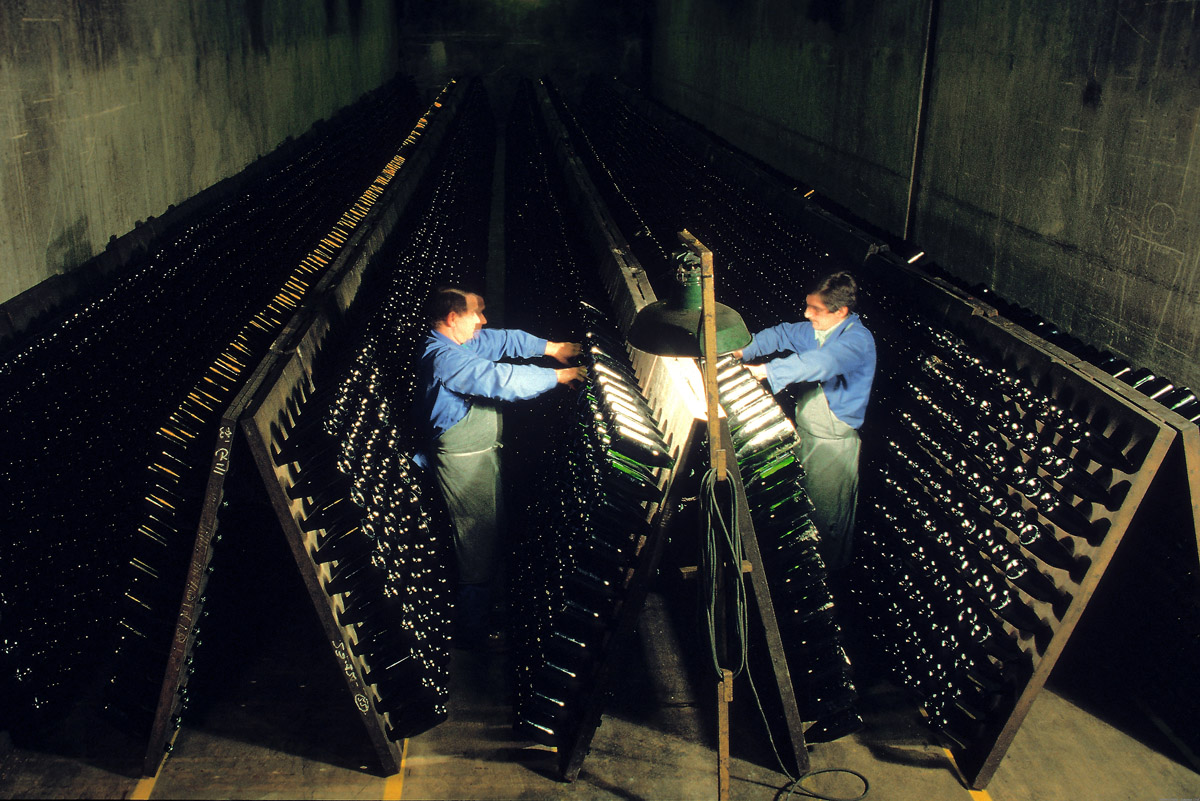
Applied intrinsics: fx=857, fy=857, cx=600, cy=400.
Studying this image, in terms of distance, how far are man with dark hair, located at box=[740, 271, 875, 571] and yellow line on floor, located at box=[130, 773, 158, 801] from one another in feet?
9.71

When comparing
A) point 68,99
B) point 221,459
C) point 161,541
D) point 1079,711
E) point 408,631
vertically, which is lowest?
point 1079,711

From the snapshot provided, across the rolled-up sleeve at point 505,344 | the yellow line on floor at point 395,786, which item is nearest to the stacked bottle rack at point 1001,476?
the rolled-up sleeve at point 505,344

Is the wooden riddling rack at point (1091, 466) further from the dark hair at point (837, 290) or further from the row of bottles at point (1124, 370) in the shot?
the dark hair at point (837, 290)

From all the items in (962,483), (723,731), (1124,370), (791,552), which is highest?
(1124,370)

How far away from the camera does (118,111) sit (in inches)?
208

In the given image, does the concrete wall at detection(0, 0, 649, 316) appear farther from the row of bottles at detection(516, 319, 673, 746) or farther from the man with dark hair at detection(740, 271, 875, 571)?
the man with dark hair at detection(740, 271, 875, 571)

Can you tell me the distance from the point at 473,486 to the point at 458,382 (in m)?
0.54

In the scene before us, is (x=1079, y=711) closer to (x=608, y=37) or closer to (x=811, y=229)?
(x=811, y=229)

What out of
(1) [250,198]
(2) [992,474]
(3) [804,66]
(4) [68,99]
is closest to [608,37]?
(3) [804,66]

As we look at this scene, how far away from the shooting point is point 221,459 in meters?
2.85

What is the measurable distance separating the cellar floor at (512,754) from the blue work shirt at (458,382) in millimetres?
1190

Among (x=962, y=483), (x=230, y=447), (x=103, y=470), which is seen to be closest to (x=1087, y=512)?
(x=962, y=483)

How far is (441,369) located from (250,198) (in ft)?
11.9

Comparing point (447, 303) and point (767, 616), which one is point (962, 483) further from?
point (447, 303)
